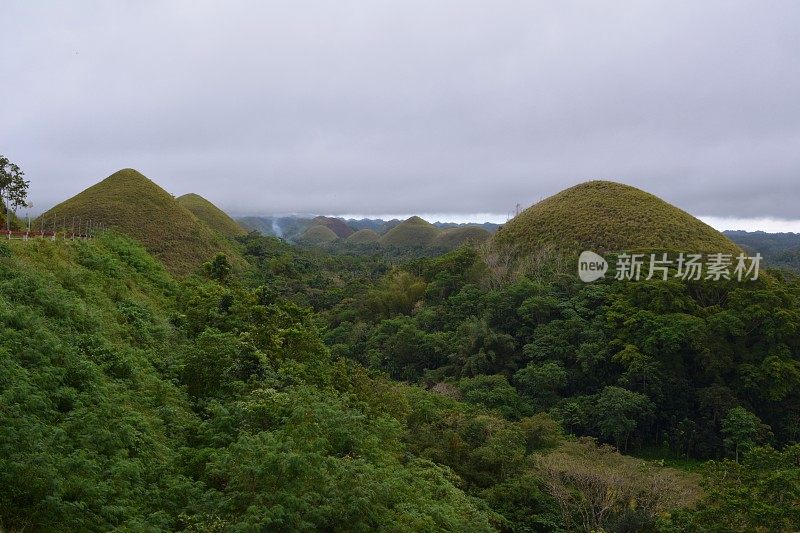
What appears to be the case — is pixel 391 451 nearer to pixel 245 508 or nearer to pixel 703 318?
pixel 245 508

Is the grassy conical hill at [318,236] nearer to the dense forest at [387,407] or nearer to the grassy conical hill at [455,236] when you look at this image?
the grassy conical hill at [455,236]

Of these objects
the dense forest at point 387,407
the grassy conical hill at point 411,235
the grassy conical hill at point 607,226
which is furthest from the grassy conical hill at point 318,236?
the dense forest at point 387,407

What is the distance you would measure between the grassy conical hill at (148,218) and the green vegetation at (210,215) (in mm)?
25903

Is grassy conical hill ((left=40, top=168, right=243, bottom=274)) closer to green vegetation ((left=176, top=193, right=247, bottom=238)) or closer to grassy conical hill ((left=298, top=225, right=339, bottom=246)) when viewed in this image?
green vegetation ((left=176, top=193, right=247, bottom=238))

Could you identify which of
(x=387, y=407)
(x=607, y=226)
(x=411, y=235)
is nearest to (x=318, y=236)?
(x=411, y=235)

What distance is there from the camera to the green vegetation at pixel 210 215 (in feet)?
247

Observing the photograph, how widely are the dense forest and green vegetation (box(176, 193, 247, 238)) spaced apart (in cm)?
5115

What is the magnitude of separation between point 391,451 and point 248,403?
10.5ft
